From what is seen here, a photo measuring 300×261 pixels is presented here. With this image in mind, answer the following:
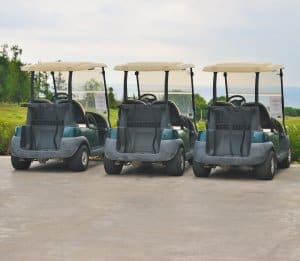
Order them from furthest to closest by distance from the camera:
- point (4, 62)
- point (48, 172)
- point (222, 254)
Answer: point (4, 62), point (48, 172), point (222, 254)

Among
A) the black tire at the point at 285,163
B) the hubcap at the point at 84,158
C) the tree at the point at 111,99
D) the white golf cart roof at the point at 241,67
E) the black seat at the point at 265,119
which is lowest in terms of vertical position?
the black tire at the point at 285,163

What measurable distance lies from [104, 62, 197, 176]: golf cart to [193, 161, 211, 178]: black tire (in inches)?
12.6

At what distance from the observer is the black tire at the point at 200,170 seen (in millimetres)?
13459

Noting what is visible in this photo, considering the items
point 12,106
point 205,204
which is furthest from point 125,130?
point 12,106

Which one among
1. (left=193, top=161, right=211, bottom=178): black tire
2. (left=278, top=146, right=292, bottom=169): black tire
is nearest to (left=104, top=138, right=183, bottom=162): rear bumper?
(left=193, top=161, right=211, bottom=178): black tire

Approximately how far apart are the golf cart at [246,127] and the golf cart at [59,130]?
228 cm

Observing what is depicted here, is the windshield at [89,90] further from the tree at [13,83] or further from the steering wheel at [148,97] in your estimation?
the tree at [13,83]

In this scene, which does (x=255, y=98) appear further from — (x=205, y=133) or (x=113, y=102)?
(x=113, y=102)

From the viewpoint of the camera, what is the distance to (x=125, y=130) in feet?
46.0

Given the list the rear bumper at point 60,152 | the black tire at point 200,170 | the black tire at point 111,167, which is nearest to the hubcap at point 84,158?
the rear bumper at point 60,152

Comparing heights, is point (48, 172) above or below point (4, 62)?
below

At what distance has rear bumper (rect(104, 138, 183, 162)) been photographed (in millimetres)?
13594

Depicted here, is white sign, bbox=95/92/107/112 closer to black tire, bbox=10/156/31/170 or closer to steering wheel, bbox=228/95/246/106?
black tire, bbox=10/156/31/170

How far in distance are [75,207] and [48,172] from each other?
13.8 ft
